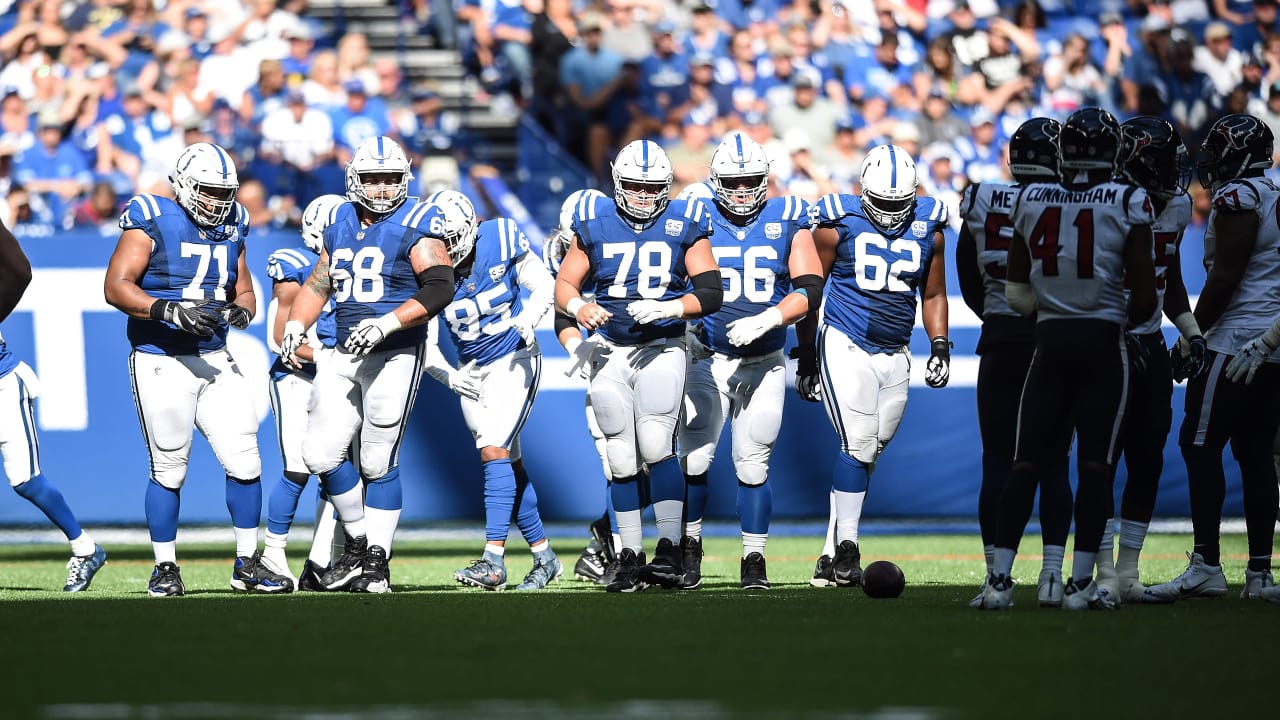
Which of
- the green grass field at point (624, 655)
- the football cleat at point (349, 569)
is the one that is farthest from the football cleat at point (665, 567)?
the football cleat at point (349, 569)

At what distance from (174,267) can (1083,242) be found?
432 centimetres

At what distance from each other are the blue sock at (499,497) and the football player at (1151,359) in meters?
3.03

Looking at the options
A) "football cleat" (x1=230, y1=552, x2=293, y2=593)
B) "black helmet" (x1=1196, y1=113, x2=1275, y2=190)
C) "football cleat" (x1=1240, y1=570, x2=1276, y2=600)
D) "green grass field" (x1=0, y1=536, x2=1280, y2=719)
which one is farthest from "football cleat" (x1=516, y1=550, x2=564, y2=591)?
"black helmet" (x1=1196, y1=113, x2=1275, y2=190)

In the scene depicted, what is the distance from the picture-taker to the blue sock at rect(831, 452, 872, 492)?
8.72 metres

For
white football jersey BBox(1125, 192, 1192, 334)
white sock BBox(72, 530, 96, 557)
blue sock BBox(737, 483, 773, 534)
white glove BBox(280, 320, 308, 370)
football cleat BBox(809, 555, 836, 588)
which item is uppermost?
white football jersey BBox(1125, 192, 1192, 334)

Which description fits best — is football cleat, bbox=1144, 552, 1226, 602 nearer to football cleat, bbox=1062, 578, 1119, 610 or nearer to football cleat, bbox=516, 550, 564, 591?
football cleat, bbox=1062, 578, 1119, 610

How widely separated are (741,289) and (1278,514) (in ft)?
9.53

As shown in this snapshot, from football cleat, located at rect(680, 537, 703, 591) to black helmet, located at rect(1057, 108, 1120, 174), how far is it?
2.82 metres

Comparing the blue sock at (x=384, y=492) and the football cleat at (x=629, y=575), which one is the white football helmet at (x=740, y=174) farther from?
the blue sock at (x=384, y=492)

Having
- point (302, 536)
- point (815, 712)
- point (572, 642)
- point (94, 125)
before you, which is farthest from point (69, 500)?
point (815, 712)

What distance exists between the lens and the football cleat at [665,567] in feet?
26.3

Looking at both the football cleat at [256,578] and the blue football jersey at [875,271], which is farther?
the blue football jersey at [875,271]

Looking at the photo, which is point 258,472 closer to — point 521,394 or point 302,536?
point 521,394

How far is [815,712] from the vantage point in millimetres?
4355
